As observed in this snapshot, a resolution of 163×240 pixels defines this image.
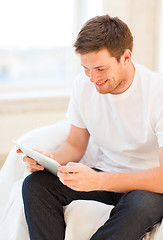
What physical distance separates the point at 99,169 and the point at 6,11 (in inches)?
74.7

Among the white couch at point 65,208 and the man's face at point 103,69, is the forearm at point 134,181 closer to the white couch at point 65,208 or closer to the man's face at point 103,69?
the white couch at point 65,208

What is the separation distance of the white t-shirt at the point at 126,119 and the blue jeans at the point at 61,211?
0.21 m

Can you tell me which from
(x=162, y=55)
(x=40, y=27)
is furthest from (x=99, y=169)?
(x=40, y=27)

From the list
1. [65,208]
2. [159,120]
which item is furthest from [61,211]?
[159,120]

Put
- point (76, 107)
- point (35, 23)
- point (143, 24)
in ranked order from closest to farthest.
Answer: point (76, 107) → point (143, 24) → point (35, 23)

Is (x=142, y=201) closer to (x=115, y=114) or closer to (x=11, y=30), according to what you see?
(x=115, y=114)

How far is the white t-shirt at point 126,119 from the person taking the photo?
1.53m

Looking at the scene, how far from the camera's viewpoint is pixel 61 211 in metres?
1.45

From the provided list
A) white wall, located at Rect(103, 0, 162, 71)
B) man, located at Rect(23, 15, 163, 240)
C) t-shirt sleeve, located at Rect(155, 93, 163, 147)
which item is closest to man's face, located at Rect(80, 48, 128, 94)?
man, located at Rect(23, 15, 163, 240)

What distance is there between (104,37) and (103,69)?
0.13 meters

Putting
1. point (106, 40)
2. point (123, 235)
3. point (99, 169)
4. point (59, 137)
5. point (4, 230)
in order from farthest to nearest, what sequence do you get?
1. point (59, 137)
2. point (99, 169)
3. point (4, 230)
4. point (106, 40)
5. point (123, 235)

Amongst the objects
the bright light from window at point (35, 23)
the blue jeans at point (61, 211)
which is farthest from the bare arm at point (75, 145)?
the bright light from window at point (35, 23)

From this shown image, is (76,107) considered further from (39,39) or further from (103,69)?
(39,39)

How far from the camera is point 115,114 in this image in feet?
5.39
